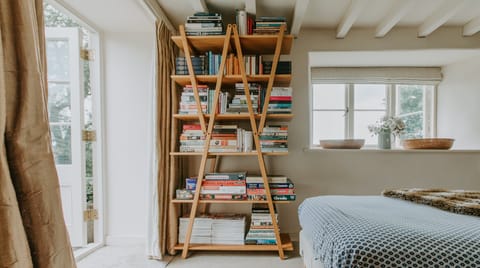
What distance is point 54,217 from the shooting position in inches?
34.4

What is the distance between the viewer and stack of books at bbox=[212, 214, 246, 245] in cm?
242

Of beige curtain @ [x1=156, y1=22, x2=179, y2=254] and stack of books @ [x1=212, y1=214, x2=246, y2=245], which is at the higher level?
beige curtain @ [x1=156, y1=22, x2=179, y2=254]

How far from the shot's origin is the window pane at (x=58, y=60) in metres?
2.44

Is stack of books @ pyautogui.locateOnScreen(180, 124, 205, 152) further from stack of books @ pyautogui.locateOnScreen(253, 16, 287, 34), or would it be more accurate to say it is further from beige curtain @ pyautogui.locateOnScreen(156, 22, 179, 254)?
stack of books @ pyautogui.locateOnScreen(253, 16, 287, 34)

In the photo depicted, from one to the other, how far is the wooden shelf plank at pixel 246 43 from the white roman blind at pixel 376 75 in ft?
2.42

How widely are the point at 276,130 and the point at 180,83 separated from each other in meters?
1.01

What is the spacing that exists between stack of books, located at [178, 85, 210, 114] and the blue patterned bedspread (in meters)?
1.41

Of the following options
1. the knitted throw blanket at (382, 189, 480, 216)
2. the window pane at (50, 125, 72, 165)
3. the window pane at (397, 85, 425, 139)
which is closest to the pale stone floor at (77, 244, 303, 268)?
the window pane at (50, 125, 72, 165)

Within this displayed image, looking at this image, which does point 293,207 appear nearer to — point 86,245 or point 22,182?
point 86,245

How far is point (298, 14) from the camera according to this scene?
233cm

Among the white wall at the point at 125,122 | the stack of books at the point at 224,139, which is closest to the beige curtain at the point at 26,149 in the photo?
the stack of books at the point at 224,139

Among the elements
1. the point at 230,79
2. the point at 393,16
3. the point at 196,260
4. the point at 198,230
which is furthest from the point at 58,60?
the point at 393,16

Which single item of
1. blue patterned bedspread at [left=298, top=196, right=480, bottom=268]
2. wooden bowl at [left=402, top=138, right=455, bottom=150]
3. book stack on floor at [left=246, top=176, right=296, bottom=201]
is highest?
wooden bowl at [left=402, top=138, right=455, bottom=150]

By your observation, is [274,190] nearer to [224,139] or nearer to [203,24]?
[224,139]
